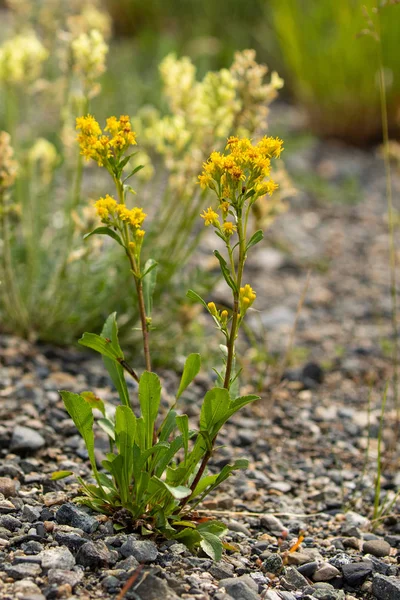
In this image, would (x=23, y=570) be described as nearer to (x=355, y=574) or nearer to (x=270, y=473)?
(x=355, y=574)

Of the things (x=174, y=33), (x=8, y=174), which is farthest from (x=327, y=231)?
(x=174, y=33)

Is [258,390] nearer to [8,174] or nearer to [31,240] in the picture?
[31,240]

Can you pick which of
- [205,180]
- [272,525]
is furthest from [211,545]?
[205,180]

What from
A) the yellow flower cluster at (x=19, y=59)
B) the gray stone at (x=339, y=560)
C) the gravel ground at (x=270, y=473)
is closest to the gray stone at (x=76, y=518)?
the gravel ground at (x=270, y=473)

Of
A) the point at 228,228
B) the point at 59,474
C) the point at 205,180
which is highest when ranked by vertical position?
the point at 205,180

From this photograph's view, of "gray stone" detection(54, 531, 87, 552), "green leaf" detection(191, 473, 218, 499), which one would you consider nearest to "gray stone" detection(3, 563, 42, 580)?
"gray stone" detection(54, 531, 87, 552)

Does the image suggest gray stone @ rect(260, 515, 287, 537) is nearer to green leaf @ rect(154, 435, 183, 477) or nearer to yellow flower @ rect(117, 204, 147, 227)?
green leaf @ rect(154, 435, 183, 477)
